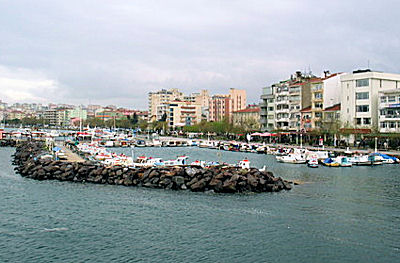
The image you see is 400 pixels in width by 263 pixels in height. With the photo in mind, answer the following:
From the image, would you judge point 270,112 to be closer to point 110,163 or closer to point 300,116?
point 300,116

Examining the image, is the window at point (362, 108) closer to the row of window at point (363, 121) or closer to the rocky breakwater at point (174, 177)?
the row of window at point (363, 121)

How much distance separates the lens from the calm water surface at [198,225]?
20.8 metres

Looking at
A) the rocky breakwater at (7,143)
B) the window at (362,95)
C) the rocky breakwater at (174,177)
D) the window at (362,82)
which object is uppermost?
the window at (362,82)

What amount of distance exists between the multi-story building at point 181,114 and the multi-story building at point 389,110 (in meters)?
95.9

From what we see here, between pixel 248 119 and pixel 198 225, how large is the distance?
83004mm

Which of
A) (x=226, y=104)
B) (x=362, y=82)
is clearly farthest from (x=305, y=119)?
(x=226, y=104)

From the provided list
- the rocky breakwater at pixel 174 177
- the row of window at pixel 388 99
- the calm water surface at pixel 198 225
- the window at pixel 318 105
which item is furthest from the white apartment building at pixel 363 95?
the rocky breakwater at pixel 174 177

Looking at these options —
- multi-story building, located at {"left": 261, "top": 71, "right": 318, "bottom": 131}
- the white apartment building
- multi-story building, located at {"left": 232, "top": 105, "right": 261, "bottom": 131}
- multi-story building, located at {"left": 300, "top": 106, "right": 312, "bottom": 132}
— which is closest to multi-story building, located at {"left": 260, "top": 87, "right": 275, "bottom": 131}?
multi-story building, located at {"left": 261, "top": 71, "right": 318, "bottom": 131}

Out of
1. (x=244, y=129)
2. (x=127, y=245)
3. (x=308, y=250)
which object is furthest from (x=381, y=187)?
(x=244, y=129)

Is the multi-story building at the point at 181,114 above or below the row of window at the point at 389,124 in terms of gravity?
above

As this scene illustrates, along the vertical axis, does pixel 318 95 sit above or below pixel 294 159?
above

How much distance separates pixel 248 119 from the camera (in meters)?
107

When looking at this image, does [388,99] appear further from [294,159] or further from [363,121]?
[294,159]

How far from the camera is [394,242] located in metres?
22.2
